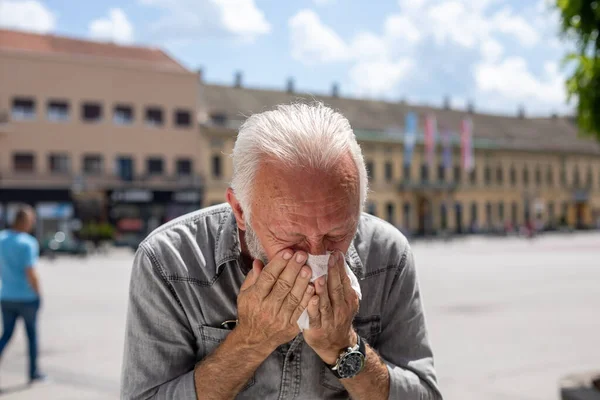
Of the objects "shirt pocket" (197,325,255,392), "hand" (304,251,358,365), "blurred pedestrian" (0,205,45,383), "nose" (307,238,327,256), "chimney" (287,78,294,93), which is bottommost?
"blurred pedestrian" (0,205,45,383)

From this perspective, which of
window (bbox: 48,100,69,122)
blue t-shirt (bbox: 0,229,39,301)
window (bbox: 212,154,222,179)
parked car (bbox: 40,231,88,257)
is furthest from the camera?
window (bbox: 212,154,222,179)

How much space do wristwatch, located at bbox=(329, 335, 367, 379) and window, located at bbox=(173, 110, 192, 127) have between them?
2138 inches

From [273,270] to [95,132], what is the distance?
A: 173 ft

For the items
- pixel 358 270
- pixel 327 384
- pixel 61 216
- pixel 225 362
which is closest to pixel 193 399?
pixel 225 362

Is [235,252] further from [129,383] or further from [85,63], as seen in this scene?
[85,63]

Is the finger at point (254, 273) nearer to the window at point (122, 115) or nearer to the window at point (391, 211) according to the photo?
the window at point (122, 115)

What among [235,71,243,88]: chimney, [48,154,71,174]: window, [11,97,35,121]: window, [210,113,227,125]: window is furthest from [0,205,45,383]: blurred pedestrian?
[235,71,243,88]: chimney

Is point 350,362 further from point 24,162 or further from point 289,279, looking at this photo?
point 24,162

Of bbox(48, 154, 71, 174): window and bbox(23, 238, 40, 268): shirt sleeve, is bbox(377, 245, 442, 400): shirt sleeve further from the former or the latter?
bbox(48, 154, 71, 174): window

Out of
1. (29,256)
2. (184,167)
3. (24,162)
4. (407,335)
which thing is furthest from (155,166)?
(407,335)

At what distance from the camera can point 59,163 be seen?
5100 centimetres

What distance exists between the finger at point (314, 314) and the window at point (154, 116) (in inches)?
2109

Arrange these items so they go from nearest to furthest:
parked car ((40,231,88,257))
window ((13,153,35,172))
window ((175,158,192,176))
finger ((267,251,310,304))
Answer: finger ((267,251,310,304)) → parked car ((40,231,88,257)) → window ((13,153,35,172)) → window ((175,158,192,176))

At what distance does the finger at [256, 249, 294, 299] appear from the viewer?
175 centimetres
